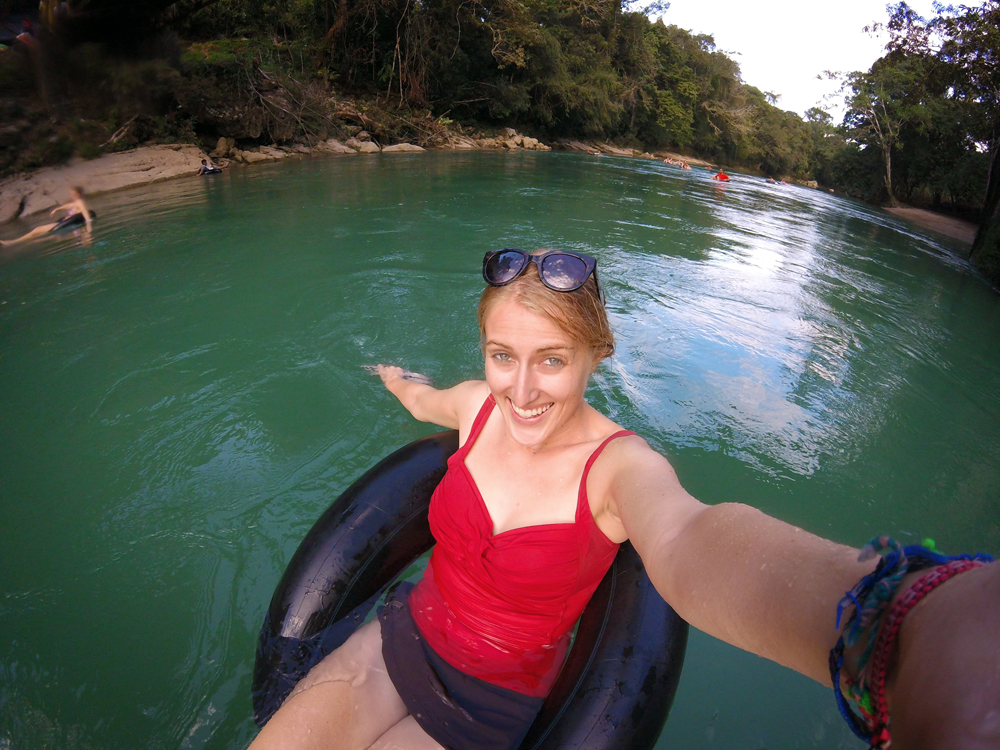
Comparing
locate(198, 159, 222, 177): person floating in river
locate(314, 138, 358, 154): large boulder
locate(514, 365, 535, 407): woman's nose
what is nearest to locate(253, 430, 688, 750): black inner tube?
locate(514, 365, 535, 407): woman's nose

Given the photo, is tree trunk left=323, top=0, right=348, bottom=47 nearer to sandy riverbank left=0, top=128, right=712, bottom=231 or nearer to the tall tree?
sandy riverbank left=0, top=128, right=712, bottom=231

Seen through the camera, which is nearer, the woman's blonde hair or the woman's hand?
the woman's blonde hair

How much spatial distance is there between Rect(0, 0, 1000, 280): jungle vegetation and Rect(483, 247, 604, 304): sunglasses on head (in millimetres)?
1760

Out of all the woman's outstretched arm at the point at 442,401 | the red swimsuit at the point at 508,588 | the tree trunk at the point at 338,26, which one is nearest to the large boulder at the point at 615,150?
the tree trunk at the point at 338,26

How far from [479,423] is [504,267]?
22.5 inches

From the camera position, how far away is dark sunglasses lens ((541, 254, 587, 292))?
1.57 m

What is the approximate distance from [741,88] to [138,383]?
51.1 m

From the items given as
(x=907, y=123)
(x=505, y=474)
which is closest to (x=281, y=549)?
(x=505, y=474)

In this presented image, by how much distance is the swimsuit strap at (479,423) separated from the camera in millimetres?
1823

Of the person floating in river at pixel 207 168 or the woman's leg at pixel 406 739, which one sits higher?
the person floating in river at pixel 207 168

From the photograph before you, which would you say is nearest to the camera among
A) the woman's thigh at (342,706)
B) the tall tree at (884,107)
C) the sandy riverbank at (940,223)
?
the woman's thigh at (342,706)

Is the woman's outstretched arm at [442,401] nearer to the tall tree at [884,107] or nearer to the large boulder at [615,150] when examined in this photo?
the tall tree at [884,107]

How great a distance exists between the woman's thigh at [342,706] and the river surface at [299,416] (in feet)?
2.21

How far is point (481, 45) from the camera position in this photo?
25.8 m
